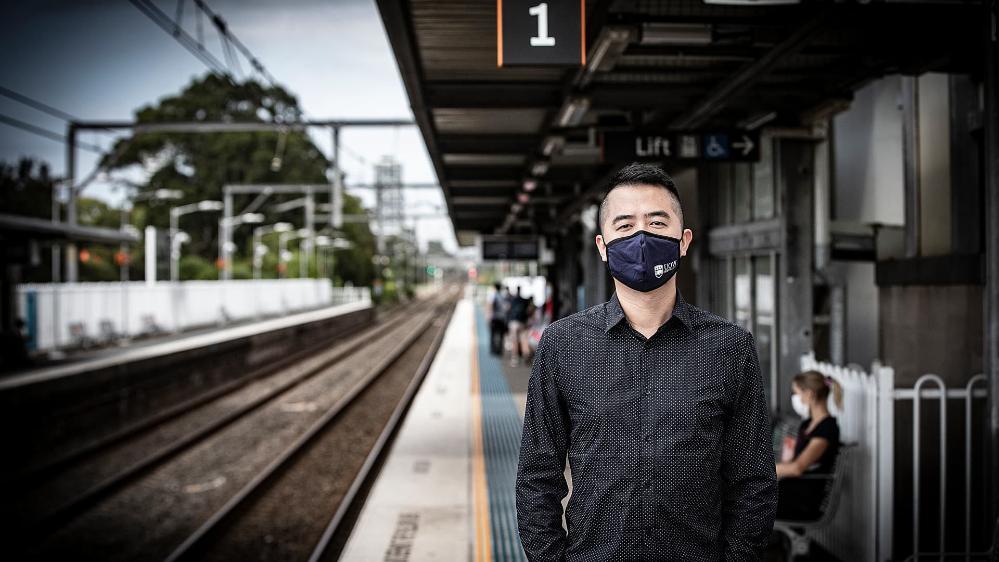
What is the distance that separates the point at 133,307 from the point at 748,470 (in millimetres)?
28952

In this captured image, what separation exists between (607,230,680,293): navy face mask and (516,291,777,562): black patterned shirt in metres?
0.10

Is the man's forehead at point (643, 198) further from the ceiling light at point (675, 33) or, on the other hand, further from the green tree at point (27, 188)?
the green tree at point (27, 188)

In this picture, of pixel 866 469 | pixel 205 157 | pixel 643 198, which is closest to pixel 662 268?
pixel 643 198

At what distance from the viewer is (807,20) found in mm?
5727

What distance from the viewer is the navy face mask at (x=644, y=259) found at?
252 cm

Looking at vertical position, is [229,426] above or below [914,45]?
below

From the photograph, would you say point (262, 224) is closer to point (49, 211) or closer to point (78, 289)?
point (49, 211)

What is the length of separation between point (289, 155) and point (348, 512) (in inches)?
2339

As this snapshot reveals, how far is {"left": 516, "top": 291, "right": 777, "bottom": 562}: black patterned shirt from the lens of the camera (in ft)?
8.14

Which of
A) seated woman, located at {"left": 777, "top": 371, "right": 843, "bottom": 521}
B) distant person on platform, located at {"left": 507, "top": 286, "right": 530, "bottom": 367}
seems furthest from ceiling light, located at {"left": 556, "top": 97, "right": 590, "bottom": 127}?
distant person on platform, located at {"left": 507, "top": 286, "right": 530, "bottom": 367}

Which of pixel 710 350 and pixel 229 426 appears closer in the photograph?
pixel 710 350

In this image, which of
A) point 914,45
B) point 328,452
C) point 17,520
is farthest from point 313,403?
point 914,45

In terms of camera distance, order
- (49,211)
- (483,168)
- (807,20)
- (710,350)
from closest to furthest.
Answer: (710,350)
(807,20)
(483,168)
(49,211)

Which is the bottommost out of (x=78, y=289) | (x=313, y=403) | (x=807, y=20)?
(x=313, y=403)
